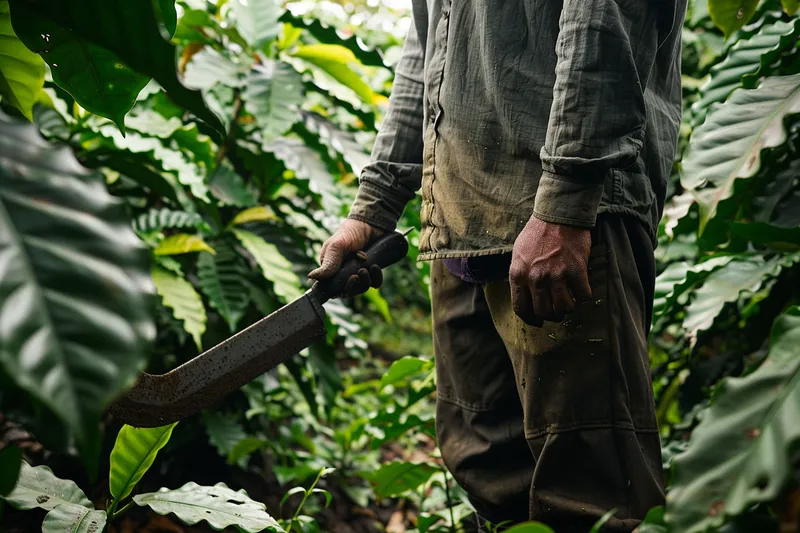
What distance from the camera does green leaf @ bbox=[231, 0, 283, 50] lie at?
2.18 meters

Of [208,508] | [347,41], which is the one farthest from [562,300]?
[347,41]

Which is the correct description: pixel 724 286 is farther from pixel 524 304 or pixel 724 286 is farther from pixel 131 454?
pixel 131 454

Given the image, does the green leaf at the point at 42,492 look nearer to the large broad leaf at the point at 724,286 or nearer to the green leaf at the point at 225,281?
the green leaf at the point at 225,281

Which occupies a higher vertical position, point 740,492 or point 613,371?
point 740,492

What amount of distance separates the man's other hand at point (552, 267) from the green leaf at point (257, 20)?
4.76 feet

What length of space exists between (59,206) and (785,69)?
55.7 inches

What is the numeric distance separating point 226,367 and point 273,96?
108cm

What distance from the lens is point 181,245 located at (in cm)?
189

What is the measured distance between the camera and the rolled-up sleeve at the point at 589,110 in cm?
96

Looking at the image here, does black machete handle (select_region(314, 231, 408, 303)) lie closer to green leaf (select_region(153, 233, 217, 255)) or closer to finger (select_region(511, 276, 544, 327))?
finger (select_region(511, 276, 544, 327))

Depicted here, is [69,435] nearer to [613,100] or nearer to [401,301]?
[613,100]

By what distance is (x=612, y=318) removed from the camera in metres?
1.04

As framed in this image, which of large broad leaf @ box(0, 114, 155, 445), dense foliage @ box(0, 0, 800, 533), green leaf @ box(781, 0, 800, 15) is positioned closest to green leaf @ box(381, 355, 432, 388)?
dense foliage @ box(0, 0, 800, 533)

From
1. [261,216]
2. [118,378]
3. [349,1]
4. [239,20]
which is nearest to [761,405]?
[118,378]
